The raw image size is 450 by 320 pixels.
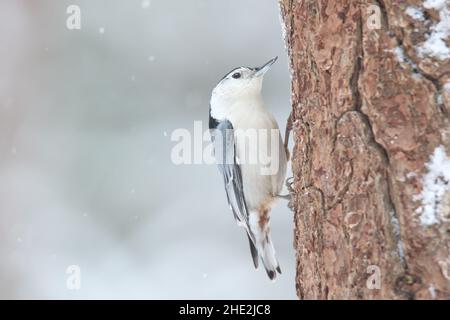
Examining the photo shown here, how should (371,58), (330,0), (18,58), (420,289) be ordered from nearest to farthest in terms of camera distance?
(420,289)
(371,58)
(330,0)
(18,58)

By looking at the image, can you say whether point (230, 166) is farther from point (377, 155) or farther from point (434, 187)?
point (434, 187)

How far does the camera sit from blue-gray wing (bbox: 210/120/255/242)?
3127 mm

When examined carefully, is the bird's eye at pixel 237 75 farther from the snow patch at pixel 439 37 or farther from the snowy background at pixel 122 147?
the snowy background at pixel 122 147

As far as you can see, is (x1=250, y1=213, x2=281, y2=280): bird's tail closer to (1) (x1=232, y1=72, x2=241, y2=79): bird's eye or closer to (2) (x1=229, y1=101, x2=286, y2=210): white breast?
(2) (x1=229, y1=101, x2=286, y2=210): white breast

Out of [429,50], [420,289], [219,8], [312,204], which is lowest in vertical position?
[420,289]

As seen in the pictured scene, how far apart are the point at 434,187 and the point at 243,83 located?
1.71 meters

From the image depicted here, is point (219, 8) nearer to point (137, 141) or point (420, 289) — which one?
point (137, 141)

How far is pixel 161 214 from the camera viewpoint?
17.3ft

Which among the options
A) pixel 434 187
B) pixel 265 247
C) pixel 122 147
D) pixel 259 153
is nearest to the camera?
pixel 434 187

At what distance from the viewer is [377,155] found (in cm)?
167

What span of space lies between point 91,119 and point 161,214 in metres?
1.00

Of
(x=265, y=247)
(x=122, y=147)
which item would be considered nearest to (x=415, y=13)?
(x=265, y=247)

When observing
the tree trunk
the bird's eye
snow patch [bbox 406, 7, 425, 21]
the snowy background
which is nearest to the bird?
the bird's eye

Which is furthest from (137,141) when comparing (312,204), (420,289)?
(420,289)
